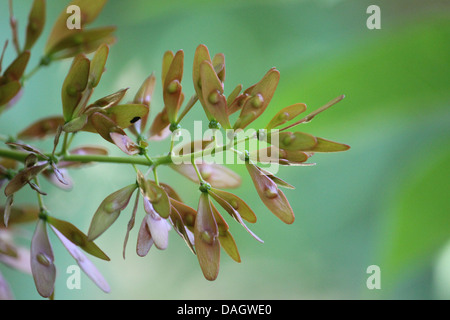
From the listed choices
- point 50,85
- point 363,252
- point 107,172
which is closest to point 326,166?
point 363,252

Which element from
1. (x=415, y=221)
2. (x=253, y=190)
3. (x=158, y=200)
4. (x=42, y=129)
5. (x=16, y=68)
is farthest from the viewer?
(x=253, y=190)

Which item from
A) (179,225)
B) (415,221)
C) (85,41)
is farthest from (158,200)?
(415,221)

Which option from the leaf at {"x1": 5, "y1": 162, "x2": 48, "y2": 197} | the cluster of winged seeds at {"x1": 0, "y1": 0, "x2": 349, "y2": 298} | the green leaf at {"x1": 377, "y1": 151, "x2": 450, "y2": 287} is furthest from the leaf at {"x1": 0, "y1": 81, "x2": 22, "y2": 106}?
the green leaf at {"x1": 377, "y1": 151, "x2": 450, "y2": 287}

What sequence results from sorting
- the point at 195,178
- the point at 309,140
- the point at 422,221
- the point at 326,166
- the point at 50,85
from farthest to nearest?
the point at 326,166, the point at 50,85, the point at 422,221, the point at 195,178, the point at 309,140

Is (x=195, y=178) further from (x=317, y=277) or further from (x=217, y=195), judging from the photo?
(x=317, y=277)

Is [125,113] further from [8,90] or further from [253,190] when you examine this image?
[253,190]

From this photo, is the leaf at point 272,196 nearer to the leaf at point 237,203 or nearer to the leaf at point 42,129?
the leaf at point 237,203
